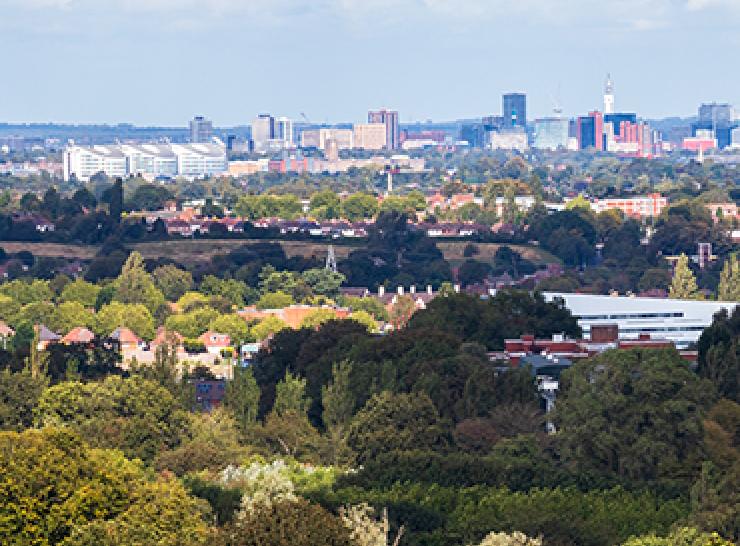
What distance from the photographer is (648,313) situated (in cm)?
11262

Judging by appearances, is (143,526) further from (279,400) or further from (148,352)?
(148,352)

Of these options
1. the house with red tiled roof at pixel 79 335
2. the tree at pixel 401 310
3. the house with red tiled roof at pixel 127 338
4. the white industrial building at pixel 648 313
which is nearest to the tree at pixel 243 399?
the house with red tiled roof at pixel 127 338

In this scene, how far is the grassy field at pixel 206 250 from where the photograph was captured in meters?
154

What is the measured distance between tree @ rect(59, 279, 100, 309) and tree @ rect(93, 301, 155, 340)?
8356mm

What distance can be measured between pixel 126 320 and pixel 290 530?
7641 cm

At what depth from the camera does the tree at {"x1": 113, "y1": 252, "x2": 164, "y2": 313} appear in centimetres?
12206

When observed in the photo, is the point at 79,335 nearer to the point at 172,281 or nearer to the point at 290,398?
A: the point at 172,281

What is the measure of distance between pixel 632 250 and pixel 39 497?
12211 cm

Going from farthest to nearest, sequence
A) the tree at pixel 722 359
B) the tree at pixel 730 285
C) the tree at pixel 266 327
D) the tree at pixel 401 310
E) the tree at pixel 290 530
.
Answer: the tree at pixel 730 285 → the tree at pixel 266 327 → the tree at pixel 401 310 → the tree at pixel 722 359 → the tree at pixel 290 530

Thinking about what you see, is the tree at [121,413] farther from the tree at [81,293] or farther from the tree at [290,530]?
the tree at [81,293]

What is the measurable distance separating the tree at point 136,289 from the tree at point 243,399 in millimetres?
53432

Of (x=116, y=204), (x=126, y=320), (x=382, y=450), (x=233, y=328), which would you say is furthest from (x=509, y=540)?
(x=116, y=204)

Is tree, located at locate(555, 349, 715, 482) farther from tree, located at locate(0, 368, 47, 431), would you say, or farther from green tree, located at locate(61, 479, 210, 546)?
green tree, located at locate(61, 479, 210, 546)

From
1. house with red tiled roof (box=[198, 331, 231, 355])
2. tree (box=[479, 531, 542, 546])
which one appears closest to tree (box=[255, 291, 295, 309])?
house with red tiled roof (box=[198, 331, 231, 355])
